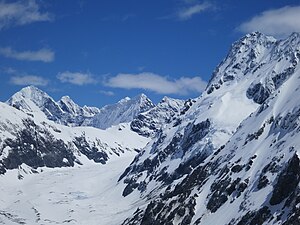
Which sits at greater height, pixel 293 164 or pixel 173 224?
pixel 173 224

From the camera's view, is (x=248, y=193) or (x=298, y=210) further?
(x=248, y=193)

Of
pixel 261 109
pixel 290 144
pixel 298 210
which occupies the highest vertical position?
pixel 261 109

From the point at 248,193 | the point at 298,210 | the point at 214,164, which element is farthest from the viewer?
the point at 214,164

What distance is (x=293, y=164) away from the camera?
110562 millimetres

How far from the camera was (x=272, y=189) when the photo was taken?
377 ft

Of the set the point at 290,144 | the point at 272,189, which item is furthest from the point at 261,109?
the point at 272,189

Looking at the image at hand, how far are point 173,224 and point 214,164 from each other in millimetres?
35721

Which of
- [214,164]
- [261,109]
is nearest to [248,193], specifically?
[214,164]

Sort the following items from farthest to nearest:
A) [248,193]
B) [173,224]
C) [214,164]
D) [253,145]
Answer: [214,164], [253,145], [173,224], [248,193]

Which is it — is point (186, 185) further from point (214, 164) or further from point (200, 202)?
point (200, 202)

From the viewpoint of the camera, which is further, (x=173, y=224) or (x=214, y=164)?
(x=214, y=164)

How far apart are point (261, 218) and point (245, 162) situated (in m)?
37.0

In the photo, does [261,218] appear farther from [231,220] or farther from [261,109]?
[261,109]

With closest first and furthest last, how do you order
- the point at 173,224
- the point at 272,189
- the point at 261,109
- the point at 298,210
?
the point at 298,210
the point at 272,189
the point at 173,224
the point at 261,109
